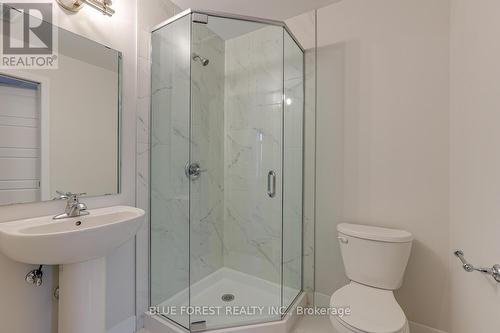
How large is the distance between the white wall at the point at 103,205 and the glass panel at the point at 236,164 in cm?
44

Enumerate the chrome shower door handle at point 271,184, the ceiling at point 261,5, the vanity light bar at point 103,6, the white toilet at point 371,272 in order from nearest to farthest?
the white toilet at point 371,272, the vanity light bar at point 103,6, the ceiling at point 261,5, the chrome shower door handle at point 271,184

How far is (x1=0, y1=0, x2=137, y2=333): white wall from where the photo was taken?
1.07 metres

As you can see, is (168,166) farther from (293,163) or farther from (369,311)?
(369,311)

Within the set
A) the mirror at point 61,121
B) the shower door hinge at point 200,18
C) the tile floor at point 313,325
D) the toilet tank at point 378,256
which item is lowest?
the tile floor at point 313,325

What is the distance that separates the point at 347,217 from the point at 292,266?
61 cm

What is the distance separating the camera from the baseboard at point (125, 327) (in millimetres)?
1470

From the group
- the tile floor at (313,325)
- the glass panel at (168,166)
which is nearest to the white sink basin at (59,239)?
the glass panel at (168,166)

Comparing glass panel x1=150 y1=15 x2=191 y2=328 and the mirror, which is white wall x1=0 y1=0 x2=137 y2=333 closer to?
the mirror

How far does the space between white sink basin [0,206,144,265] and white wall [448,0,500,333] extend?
1612 mm

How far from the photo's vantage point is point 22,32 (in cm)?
110

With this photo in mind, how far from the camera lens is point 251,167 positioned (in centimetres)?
219

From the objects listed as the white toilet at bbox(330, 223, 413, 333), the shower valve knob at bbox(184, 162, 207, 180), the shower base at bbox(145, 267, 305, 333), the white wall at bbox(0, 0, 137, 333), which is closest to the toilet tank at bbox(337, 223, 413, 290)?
the white toilet at bbox(330, 223, 413, 333)

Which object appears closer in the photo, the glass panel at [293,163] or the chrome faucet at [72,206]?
the chrome faucet at [72,206]

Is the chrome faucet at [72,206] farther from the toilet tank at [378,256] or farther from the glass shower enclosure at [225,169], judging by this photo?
the toilet tank at [378,256]
